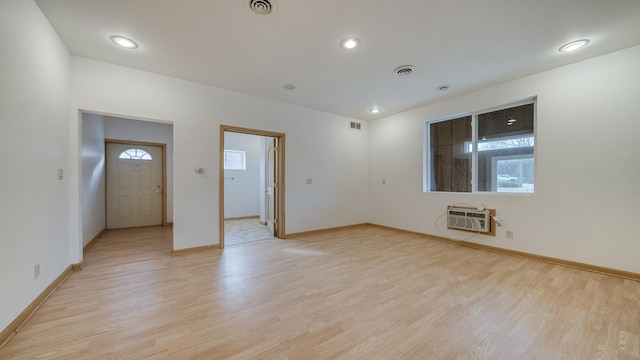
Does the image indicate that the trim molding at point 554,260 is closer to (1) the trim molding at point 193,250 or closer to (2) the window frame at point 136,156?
(1) the trim molding at point 193,250

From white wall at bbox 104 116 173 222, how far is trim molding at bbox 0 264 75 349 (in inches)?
140

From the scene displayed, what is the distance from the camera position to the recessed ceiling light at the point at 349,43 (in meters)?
2.55

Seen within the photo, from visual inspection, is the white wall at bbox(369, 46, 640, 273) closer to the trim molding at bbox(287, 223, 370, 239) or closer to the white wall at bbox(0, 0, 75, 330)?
the trim molding at bbox(287, 223, 370, 239)

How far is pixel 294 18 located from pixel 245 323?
2.73 m

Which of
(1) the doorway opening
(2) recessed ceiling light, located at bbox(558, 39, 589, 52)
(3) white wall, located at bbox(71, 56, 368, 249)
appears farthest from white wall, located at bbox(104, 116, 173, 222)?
(2) recessed ceiling light, located at bbox(558, 39, 589, 52)

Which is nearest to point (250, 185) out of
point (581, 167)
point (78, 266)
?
point (78, 266)

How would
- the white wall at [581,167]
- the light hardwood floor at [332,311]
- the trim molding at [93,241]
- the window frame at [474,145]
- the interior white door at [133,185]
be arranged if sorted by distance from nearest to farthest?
the light hardwood floor at [332,311] < the white wall at [581,167] < the window frame at [474,145] < the trim molding at [93,241] < the interior white door at [133,185]

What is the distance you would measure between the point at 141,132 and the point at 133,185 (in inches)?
50.0

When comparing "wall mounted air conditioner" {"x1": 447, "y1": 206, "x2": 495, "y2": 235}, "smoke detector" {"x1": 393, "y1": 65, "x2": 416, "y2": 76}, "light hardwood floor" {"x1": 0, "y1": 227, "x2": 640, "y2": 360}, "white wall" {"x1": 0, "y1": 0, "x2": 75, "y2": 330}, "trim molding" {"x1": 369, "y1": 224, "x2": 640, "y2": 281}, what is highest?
"smoke detector" {"x1": 393, "y1": 65, "x2": 416, "y2": 76}

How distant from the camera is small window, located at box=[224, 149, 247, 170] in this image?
6879 millimetres

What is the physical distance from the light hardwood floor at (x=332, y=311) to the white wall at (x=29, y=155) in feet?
1.22

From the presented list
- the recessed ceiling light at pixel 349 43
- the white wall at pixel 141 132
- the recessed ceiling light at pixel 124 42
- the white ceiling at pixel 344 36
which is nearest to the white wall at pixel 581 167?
the white ceiling at pixel 344 36

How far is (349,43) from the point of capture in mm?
2604

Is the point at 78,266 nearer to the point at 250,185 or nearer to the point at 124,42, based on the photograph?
the point at 124,42
